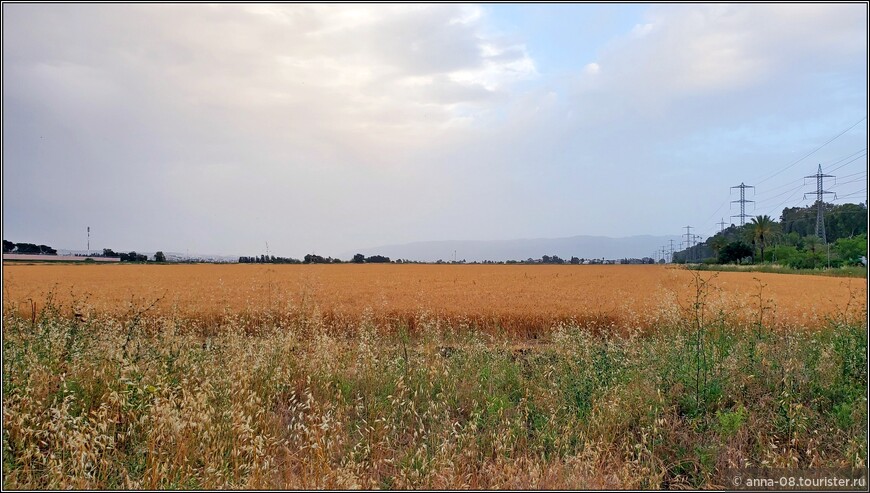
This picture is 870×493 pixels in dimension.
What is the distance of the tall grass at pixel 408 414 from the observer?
13.3 feet

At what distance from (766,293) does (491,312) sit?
1195cm

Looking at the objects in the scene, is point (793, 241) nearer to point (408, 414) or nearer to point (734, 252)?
point (734, 252)

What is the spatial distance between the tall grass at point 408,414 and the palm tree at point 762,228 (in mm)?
85591

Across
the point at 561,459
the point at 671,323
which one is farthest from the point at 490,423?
the point at 671,323

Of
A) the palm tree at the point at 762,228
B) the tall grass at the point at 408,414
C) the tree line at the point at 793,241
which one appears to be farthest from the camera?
the palm tree at the point at 762,228

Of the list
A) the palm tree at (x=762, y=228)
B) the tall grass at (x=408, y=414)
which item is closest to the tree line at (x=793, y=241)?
the palm tree at (x=762, y=228)

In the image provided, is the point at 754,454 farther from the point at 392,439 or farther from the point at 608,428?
the point at 392,439

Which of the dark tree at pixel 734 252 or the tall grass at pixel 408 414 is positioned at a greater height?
the dark tree at pixel 734 252

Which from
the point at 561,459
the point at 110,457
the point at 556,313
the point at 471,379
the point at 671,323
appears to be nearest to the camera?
the point at 110,457

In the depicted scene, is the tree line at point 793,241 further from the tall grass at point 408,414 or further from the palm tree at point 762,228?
the tall grass at point 408,414

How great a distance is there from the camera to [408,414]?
17.2ft

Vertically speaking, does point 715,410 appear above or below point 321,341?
below

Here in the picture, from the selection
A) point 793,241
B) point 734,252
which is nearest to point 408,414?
point 793,241

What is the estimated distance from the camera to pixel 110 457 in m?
4.17
